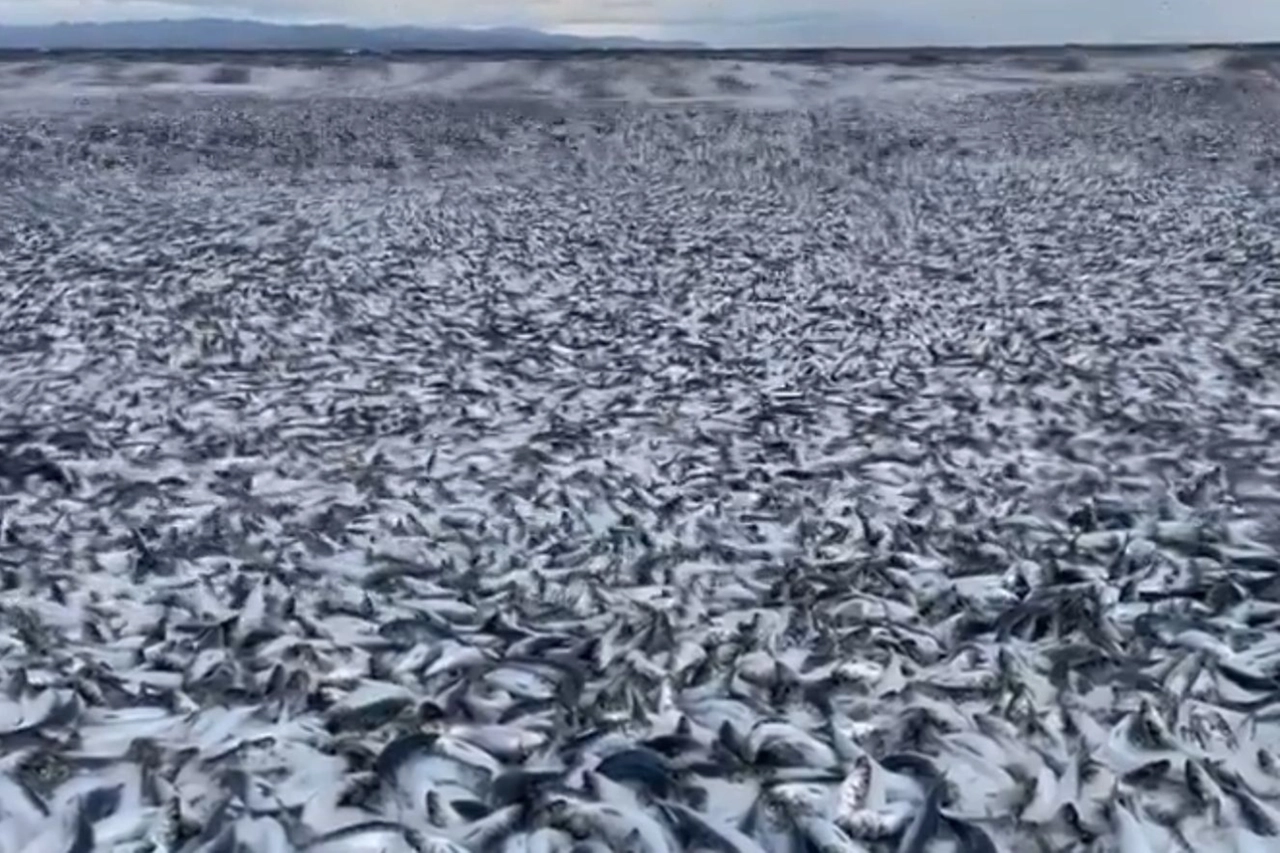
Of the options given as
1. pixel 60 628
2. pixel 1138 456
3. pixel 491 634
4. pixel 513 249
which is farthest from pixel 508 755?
pixel 513 249

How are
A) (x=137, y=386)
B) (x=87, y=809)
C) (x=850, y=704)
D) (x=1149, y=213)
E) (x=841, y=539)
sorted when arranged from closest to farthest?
1. (x=87, y=809)
2. (x=850, y=704)
3. (x=841, y=539)
4. (x=137, y=386)
5. (x=1149, y=213)

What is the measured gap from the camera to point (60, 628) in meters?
6.80

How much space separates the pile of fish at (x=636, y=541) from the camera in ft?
18.0

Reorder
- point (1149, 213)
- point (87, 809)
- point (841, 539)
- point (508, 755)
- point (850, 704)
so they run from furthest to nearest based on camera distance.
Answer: point (1149, 213) < point (841, 539) < point (850, 704) < point (508, 755) < point (87, 809)

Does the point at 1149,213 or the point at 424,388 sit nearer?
the point at 424,388

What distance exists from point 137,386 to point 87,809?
19.6 ft

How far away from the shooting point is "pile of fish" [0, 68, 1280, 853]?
18.0 ft

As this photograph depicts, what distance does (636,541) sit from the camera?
25.8 ft

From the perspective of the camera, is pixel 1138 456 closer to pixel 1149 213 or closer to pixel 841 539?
pixel 841 539

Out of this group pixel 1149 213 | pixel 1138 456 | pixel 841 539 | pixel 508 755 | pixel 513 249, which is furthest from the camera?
pixel 1149 213

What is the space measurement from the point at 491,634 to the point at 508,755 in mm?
1090

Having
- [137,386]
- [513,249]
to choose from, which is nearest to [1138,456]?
[137,386]

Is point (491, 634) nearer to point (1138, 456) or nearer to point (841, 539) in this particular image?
point (841, 539)

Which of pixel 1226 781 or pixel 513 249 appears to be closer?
pixel 1226 781
